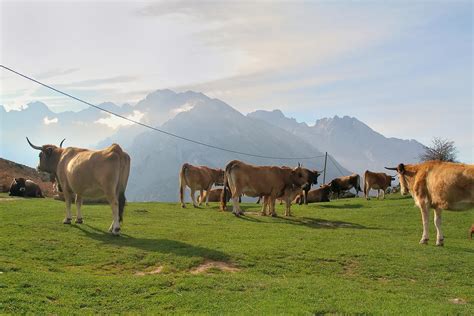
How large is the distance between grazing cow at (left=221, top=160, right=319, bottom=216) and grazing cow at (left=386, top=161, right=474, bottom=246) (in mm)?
7826

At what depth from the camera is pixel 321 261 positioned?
12.9 meters

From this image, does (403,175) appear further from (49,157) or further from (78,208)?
(49,157)

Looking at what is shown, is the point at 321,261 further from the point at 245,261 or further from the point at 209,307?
the point at 209,307

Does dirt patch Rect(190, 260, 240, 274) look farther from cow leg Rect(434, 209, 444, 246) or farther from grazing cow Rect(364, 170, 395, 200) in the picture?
grazing cow Rect(364, 170, 395, 200)

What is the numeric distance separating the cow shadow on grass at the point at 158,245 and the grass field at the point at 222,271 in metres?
0.03

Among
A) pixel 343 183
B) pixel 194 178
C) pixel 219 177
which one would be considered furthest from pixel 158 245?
pixel 343 183

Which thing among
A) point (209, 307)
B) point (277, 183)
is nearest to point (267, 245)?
point (209, 307)

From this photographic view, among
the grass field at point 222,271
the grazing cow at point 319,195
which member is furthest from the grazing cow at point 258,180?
the grazing cow at point 319,195

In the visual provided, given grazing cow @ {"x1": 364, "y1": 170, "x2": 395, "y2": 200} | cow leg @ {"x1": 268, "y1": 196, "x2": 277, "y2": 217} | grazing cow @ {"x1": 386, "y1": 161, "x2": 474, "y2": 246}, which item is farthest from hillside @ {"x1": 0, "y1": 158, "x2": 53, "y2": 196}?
grazing cow @ {"x1": 386, "y1": 161, "x2": 474, "y2": 246}

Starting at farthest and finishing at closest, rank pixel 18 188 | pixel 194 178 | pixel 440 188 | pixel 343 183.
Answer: pixel 343 183 → pixel 18 188 → pixel 194 178 → pixel 440 188

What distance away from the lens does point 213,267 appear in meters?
11.8

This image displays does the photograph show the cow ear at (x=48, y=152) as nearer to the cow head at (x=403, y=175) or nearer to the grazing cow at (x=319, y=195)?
the cow head at (x=403, y=175)

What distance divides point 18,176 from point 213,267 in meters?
31.9

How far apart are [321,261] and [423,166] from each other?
21.1ft
